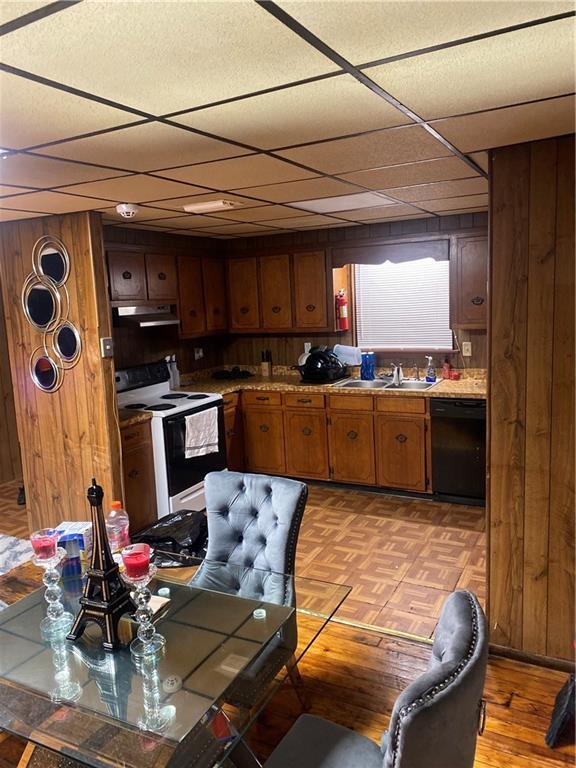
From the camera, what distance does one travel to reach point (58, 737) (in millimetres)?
1516

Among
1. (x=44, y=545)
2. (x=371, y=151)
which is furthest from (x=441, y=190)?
(x=44, y=545)

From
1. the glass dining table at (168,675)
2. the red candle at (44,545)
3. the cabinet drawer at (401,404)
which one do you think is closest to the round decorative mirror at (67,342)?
the glass dining table at (168,675)

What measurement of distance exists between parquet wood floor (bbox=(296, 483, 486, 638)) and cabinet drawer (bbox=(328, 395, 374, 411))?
71cm

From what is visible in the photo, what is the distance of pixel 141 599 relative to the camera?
1895 millimetres

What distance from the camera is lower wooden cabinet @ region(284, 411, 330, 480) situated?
16.3 feet

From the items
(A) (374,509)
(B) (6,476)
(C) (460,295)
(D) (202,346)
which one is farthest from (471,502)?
(B) (6,476)

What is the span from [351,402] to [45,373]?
2316mm

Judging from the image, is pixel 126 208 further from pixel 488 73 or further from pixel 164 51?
pixel 488 73

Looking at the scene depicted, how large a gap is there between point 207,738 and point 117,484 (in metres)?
2.39

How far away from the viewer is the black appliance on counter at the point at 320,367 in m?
5.11

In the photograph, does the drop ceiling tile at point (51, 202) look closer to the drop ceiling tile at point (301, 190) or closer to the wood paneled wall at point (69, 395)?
the wood paneled wall at point (69, 395)

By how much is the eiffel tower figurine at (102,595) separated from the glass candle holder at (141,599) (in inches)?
2.0

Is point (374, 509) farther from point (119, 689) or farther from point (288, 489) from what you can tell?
point (119, 689)

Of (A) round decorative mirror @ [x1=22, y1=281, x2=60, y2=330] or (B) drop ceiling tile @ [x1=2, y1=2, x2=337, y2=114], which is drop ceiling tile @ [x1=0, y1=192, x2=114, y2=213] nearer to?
(A) round decorative mirror @ [x1=22, y1=281, x2=60, y2=330]
